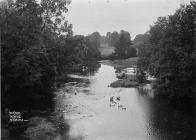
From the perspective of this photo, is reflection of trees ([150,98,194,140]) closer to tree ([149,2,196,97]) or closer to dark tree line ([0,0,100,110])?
tree ([149,2,196,97])

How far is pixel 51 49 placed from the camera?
2825 inches

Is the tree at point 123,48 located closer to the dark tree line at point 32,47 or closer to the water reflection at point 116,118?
the dark tree line at point 32,47

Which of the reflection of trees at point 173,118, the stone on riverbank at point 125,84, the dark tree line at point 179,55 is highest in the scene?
the dark tree line at point 179,55

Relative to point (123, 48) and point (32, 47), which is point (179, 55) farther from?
point (123, 48)

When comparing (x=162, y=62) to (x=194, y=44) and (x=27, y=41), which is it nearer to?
(x=194, y=44)

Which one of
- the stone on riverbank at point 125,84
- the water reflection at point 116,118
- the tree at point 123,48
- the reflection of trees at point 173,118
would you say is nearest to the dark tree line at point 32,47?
the water reflection at point 116,118

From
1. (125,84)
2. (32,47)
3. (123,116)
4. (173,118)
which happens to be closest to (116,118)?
(123,116)

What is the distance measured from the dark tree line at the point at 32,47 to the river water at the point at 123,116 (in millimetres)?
5763

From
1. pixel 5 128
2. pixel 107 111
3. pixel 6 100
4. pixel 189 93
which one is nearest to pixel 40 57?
pixel 6 100

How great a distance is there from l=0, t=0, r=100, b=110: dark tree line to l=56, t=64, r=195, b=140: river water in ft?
18.9

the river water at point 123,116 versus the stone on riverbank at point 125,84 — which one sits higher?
the stone on riverbank at point 125,84

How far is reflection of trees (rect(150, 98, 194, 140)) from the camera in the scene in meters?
45.2

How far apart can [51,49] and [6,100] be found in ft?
59.8

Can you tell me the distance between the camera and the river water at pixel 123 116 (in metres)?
44.5
